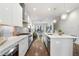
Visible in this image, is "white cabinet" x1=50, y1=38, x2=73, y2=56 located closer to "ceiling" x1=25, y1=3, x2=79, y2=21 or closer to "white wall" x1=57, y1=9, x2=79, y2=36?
"white wall" x1=57, y1=9, x2=79, y2=36

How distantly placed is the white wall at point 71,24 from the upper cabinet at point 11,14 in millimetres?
891

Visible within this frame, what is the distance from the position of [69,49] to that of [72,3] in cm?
87

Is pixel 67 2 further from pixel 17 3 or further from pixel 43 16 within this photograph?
pixel 17 3

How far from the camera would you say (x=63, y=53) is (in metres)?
1.94

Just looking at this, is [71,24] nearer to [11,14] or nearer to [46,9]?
[46,9]

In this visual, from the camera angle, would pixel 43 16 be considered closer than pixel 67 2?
No

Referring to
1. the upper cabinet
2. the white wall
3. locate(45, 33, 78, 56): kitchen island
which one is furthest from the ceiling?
locate(45, 33, 78, 56): kitchen island

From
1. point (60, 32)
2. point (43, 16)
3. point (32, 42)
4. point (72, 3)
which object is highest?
point (72, 3)

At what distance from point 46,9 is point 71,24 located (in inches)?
22.5

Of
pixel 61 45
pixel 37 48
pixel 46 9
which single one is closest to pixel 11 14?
pixel 46 9

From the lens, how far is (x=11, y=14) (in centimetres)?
218

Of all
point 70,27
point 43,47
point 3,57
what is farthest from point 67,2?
point 3,57

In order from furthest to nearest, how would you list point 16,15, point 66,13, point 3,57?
point 16,15, point 66,13, point 3,57

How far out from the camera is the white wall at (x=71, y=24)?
1947 mm
